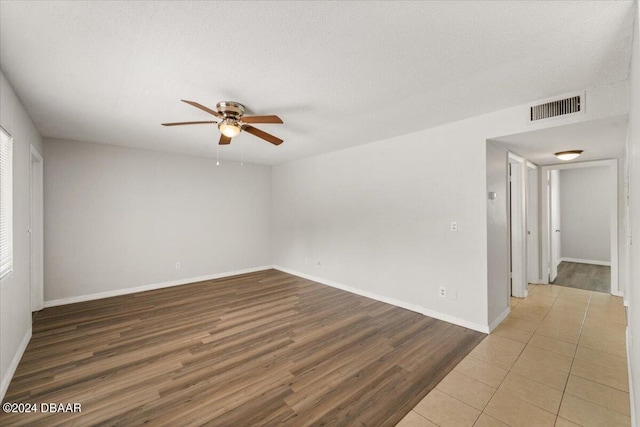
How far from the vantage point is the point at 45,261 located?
397cm

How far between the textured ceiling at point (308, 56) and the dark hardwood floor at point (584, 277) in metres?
4.19

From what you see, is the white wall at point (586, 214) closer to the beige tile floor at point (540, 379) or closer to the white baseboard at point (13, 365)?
the beige tile floor at point (540, 379)

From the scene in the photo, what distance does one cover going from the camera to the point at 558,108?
8.34 ft

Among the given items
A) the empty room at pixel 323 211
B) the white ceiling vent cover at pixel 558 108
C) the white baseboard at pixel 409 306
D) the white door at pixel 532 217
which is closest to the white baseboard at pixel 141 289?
the empty room at pixel 323 211

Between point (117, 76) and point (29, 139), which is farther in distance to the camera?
point (29, 139)

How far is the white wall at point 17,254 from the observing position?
7.01 ft

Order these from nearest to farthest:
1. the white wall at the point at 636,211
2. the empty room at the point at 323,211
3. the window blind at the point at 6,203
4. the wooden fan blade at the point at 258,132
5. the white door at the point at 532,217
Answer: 1. the white wall at the point at 636,211
2. the empty room at the point at 323,211
3. the window blind at the point at 6,203
4. the wooden fan blade at the point at 258,132
5. the white door at the point at 532,217

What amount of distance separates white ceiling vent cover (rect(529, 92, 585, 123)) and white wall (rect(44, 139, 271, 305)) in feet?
17.0

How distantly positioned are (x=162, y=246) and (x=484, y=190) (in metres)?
5.30

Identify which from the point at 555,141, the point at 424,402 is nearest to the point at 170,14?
the point at 424,402

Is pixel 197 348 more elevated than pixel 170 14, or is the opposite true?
pixel 170 14

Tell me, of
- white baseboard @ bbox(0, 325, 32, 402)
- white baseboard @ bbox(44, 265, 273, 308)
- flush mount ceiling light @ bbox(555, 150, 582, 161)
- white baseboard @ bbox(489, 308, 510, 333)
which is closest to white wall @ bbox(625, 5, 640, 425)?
white baseboard @ bbox(489, 308, 510, 333)

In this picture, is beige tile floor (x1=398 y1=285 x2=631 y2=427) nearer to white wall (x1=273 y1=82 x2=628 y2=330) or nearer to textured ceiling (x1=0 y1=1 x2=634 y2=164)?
white wall (x1=273 y1=82 x2=628 y2=330)

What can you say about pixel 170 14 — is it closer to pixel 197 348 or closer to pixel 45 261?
pixel 197 348
